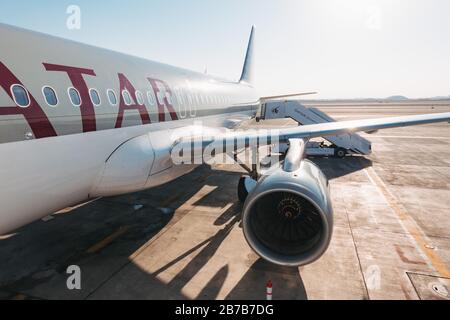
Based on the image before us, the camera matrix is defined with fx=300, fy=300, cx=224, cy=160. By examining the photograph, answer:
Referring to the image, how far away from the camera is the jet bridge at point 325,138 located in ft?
59.4

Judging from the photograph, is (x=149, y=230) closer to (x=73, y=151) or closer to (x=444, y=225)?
(x=73, y=151)

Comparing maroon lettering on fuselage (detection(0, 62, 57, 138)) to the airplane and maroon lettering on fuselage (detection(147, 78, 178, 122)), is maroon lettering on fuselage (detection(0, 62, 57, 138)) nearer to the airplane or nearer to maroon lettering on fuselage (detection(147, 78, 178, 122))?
the airplane

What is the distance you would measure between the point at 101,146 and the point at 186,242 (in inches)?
126

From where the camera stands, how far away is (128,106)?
7465 mm

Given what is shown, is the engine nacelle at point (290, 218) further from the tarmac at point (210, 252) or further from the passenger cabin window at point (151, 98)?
the passenger cabin window at point (151, 98)

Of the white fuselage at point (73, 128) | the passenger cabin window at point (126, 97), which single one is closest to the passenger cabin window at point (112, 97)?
the white fuselage at point (73, 128)

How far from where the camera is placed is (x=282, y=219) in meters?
6.45

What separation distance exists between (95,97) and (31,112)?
157 centimetres

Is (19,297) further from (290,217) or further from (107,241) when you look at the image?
(290,217)

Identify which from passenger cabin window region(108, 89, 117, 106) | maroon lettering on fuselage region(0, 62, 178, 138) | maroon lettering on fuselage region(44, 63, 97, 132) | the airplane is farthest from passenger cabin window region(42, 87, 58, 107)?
passenger cabin window region(108, 89, 117, 106)

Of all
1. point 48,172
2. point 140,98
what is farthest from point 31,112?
point 140,98

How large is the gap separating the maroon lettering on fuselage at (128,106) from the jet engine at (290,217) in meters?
3.66

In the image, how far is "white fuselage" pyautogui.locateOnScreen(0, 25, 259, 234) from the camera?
16.0 feet

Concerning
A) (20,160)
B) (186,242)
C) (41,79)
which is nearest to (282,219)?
(186,242)
